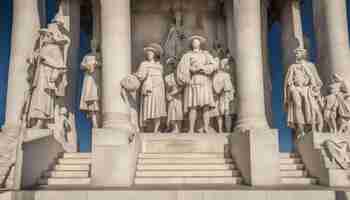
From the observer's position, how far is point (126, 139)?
13383mm

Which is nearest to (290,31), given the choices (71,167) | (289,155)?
(289,155)

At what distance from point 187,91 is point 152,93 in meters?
1.31

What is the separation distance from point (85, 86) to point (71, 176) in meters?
4.45

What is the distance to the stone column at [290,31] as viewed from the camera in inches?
750

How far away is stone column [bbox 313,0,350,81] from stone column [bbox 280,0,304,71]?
1415 mm

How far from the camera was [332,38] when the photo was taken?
55.1 feet

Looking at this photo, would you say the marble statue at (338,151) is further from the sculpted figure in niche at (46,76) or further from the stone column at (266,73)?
the sculpted figure in niche at (46,76)

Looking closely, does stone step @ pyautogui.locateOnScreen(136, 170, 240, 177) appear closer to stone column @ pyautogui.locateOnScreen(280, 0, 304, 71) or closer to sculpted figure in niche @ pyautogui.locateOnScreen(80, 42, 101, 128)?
sculpted figure in niche @ pyautogui.locateOnScreen(80, 42, 101, 128)

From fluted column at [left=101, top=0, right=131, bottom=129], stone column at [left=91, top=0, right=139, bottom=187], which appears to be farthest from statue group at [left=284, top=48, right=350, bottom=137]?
fluted column at [left=101, top=0, right=131, bottom=129]

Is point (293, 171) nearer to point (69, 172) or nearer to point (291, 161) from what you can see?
point (291, 161)

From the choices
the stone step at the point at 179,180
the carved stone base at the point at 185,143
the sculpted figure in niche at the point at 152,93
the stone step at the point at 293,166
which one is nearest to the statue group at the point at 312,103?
the stone step at the point at 293,166

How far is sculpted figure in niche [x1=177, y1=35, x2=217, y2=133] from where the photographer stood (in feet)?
51.7

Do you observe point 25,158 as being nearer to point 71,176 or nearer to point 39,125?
point 71,176

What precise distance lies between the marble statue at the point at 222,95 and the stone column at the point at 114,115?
3616mm
